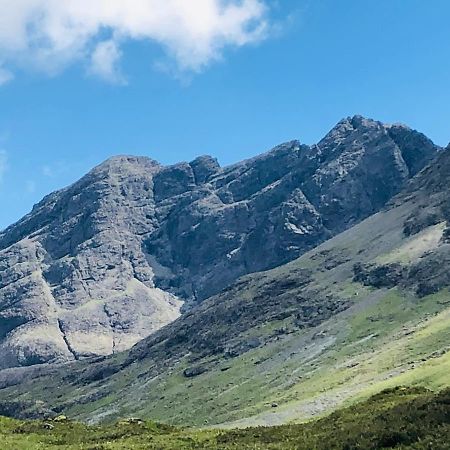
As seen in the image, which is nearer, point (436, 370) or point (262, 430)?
point (262, 430)

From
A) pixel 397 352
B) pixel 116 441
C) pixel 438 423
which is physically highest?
pixel 116 441

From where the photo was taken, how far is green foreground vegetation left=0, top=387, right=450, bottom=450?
35.1m

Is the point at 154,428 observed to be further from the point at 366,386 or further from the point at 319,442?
the point at 366,386

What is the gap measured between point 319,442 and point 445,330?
158 metres

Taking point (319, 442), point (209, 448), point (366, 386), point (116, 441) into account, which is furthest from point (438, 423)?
point (366, 386)

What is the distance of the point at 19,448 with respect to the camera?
45.5 metres

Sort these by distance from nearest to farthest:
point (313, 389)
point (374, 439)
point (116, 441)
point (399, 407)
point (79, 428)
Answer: point (374, 439), point (399, 407), point (116, 441), point (79, 428), point (313, 389)

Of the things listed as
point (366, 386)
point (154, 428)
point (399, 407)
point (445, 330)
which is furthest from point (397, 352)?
point (399, 407)

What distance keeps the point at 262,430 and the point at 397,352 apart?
14168 cm

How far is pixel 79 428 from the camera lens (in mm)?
59656

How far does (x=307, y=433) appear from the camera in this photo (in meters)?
44.6

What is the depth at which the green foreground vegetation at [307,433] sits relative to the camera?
35.1 m

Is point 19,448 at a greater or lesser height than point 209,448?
greater

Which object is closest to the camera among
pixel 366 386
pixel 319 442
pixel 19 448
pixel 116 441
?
pixel 319 442
